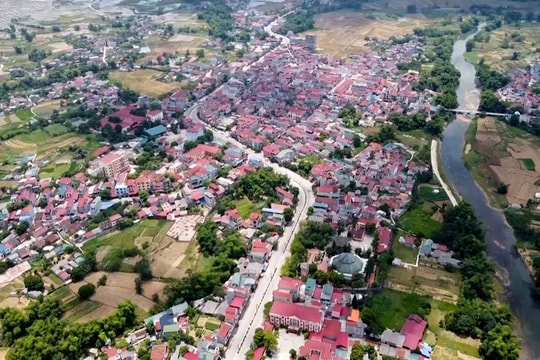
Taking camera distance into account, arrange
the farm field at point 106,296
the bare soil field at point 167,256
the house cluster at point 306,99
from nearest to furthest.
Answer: the farm field at point 106,296 < the bare soil field at point 167,256 < the house cluster at point 306,99

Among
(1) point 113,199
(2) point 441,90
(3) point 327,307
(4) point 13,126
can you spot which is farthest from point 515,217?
(4) point 13,126

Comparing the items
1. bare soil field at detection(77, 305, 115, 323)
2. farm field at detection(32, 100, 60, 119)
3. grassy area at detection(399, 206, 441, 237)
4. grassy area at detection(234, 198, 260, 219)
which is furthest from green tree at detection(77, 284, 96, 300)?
farm field at detection(32, 100, 60, 119)

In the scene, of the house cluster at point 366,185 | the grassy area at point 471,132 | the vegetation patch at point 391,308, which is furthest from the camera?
the grassy area at point 471,132

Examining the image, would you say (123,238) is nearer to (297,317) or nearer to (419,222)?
(297,317)

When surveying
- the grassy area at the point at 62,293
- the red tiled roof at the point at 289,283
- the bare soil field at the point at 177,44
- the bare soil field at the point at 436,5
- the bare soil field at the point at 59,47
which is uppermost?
the bare soil field at the point at 436,5

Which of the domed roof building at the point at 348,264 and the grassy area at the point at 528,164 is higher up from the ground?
the domed roof building at the point at 348,264

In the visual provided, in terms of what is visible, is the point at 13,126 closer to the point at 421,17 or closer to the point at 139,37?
the point at 139,37

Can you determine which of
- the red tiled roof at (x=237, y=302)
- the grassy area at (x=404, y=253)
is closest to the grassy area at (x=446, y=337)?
the grassy area at (x=404, y=253)

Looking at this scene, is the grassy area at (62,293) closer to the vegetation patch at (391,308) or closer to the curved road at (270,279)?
the curved road at (270,279)
